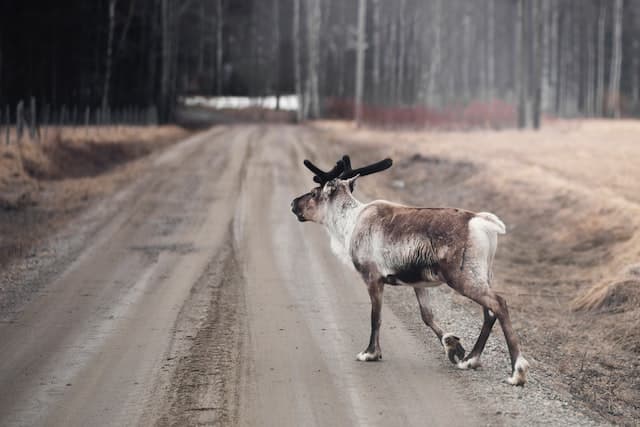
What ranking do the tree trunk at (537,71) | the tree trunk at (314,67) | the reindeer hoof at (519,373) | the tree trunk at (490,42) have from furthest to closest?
the tree trunk at (490,42)
the tree trunk at (314,67)
the tree trunk at (537,71)
the reindeer hoof at (519,373)

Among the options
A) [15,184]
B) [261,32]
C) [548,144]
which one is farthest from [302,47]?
A: [15,184]

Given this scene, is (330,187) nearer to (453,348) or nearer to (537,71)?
(453,348)

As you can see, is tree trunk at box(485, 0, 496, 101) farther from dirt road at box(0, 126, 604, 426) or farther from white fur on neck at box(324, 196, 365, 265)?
white fur on neck at box(324, 196, 365, 265)

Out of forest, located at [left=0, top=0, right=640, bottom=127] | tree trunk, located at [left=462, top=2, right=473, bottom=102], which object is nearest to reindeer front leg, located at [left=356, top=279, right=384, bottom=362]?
forest, located at [left=0, top=0, right=640, bottom=127]

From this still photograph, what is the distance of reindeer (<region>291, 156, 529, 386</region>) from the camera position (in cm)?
673

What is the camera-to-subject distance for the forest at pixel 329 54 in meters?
44.8

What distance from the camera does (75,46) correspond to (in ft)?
153

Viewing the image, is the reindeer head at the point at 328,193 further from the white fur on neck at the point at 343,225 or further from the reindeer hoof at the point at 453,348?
the reindeer hoof at the point at 453,348

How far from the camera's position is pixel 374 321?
24.2ft

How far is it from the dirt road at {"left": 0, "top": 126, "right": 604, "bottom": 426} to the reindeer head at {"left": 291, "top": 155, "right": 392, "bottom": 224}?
Result: 122 centimetres

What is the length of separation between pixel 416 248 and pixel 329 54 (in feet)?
232

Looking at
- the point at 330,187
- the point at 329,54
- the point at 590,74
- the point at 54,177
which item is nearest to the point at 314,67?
the point at 329,54

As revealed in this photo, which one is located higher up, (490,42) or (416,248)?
(490,42)

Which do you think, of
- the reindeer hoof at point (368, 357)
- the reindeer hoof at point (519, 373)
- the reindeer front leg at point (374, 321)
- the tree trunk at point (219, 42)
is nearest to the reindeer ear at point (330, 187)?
the reindeer front leg at point (374, 321)
